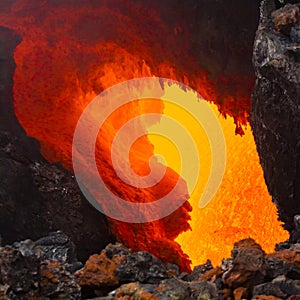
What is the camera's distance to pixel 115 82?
603 inches

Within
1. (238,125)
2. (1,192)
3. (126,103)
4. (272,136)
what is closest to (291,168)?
(272,136)

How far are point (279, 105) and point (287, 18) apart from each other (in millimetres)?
2088

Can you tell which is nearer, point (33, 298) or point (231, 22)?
point (33, 298)

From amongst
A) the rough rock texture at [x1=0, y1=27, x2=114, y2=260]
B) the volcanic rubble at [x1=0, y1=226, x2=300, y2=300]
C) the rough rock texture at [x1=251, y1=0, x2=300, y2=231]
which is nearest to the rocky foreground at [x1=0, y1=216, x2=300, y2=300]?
the volcanic rubble at [x1=0, y1=226, x2=300, y2=300]

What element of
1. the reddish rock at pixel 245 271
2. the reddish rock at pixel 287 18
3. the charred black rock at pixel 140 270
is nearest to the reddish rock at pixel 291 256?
the reddish rock at pixel 245 271

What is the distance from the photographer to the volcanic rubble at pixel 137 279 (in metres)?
5.32

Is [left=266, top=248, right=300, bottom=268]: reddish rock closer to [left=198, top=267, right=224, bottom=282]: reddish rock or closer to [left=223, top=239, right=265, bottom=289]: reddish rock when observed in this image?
[left=223, top=239, right=265, bottom=289]: reddish rock

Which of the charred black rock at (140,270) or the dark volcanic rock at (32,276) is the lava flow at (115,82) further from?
the dark volcanic rock at (32,276)

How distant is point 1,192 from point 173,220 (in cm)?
599

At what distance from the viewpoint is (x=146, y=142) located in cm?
1755

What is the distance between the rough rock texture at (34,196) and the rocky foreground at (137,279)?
22.7 feet

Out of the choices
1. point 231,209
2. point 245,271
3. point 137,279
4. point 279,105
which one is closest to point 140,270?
point 137,279

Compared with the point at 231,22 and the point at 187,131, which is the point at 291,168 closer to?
the point at 231,22

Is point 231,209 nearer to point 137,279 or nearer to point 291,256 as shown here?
point 291,256
